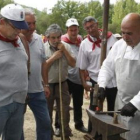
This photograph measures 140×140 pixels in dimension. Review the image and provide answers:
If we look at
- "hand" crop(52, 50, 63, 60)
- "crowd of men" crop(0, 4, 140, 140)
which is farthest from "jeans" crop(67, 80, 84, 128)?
"hand" crop(52, 50, 63, 60)

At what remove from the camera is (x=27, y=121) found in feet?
18.6

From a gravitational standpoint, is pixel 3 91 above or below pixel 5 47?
below

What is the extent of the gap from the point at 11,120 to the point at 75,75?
216 cm

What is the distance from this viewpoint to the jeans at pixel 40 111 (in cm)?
→ 376

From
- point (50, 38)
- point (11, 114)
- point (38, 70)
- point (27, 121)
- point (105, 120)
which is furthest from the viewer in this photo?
point (27, 121)

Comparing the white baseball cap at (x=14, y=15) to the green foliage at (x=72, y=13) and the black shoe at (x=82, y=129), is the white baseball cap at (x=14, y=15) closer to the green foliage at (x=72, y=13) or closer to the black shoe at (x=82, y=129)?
the black shoe at (x=82, y=129)

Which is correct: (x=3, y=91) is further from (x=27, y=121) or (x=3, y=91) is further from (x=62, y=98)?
(x=27, y=121)

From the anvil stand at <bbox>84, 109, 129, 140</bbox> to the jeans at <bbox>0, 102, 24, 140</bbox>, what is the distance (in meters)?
0.74

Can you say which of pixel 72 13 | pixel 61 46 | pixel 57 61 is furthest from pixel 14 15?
pixel 72 13

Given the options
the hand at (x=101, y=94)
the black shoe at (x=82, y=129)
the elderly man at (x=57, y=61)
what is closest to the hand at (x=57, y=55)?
the elderly man at (x=57, y=61)

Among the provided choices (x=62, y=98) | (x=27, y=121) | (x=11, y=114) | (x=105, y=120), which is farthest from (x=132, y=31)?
(x=27, y=121)

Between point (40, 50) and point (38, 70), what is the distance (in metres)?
0.26

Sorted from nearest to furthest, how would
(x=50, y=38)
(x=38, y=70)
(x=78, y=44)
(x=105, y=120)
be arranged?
(x=105, y=120), (x=38, y=70), (x=50, y=38), (x=78, y=44)

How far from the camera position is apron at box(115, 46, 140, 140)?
3.14 metres
